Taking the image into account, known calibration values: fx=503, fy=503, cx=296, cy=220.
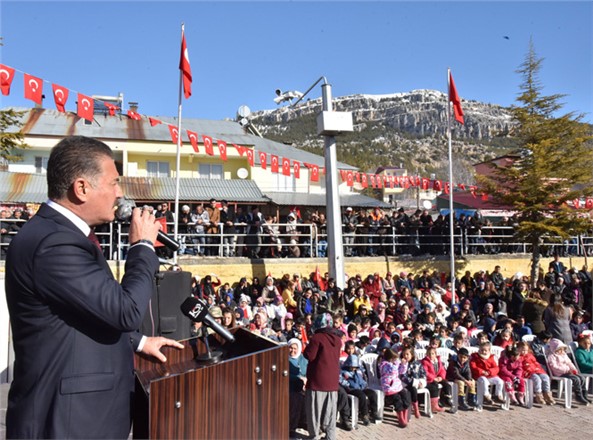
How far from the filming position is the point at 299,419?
7113mm

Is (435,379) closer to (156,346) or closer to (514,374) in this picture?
(514,374)

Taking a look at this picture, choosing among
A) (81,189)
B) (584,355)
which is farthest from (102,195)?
(584,355)

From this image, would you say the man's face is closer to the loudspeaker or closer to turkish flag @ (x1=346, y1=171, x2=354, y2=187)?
the loudspeaker

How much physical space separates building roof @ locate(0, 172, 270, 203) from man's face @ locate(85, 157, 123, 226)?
21033 mm

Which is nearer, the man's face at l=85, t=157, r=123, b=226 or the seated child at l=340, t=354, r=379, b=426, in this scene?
the man's face at l=85, t=157, r=123, b=226

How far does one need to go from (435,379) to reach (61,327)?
7.35 metres

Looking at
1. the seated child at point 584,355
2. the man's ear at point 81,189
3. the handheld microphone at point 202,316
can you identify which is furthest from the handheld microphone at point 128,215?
the seated child at point 584,355

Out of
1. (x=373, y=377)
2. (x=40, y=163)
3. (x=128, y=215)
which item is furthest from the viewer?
(x=40, y=163)

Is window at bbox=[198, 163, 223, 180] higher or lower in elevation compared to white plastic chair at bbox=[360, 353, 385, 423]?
higher

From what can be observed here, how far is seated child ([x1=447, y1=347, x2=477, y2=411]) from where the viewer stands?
8.29 meters

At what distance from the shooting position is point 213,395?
1.97m

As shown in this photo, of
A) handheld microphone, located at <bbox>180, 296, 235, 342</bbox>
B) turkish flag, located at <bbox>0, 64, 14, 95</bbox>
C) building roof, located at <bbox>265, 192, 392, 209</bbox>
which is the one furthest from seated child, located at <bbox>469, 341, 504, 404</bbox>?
building roof, located at <bbox>265, 192, 392, 209</bbox>

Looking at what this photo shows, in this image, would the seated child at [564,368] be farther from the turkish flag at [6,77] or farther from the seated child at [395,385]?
the turkish flag at [6,77]

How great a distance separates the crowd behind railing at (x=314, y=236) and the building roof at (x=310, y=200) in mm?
6748
